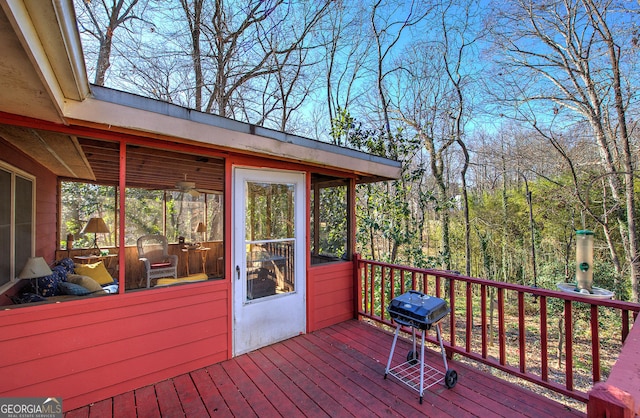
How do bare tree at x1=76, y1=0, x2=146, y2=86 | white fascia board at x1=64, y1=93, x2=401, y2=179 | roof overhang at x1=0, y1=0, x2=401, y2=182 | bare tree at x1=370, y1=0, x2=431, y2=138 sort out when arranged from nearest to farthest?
roof overhang at x1=0, y1=0, x2=401, y2=182 < white fascia board at x1=64, y1=93, x2=401, y2=179 < bare tree at x1=76, y1=0, x2=146, y2=86 < bare tree at x1=370, y1=0, x2=431, y2=138

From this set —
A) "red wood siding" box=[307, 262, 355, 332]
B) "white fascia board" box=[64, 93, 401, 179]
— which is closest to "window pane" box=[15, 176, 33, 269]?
"white fascia board" box=[64, 93, 401, 179]

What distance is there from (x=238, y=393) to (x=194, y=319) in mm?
755

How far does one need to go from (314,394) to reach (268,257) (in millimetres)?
1386

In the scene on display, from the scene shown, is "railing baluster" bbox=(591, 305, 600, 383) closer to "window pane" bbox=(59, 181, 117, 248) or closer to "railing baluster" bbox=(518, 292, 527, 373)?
"railing baluster" bbox=(518, 292, 527, 373)

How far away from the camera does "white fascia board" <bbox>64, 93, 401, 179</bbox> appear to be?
186 cm

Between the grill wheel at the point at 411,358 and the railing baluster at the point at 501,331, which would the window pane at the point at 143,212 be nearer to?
the grill wheel at the point at 411,358

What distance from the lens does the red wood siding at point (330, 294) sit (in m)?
3.49

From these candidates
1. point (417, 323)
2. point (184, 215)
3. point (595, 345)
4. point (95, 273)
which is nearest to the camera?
point (595, 345)

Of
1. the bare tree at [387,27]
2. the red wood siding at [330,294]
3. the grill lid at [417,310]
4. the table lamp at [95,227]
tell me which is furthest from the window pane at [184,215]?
the grill lid at [417,310]

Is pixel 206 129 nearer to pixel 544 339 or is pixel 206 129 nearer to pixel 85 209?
pixel 544 339

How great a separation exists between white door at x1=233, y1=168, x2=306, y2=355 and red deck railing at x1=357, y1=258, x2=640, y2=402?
1043 millimetres

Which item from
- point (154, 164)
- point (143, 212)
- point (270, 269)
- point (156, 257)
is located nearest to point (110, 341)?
point (270, 269)

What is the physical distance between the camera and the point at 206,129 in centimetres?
230

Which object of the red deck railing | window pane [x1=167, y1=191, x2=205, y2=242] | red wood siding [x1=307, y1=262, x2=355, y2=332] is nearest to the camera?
the red deck railing
